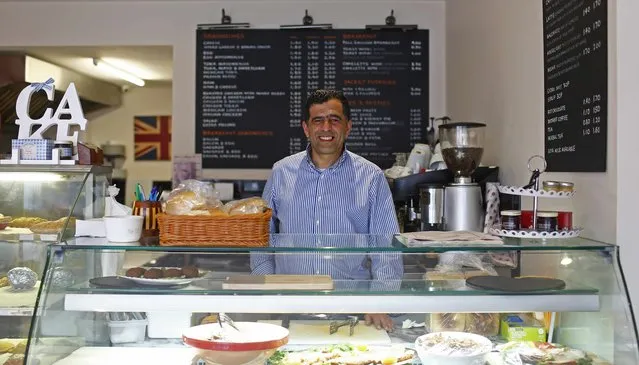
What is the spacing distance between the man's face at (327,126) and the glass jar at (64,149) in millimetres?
1127

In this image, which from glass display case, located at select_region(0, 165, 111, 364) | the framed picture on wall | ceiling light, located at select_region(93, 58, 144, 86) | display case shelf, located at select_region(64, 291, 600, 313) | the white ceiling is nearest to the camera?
display case shelf, located at select_region(64, 291, 600, 313)

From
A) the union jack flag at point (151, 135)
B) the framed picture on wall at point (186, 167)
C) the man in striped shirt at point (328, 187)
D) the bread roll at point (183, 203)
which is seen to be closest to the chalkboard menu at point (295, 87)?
the framed picture on wall at point (186, 167)

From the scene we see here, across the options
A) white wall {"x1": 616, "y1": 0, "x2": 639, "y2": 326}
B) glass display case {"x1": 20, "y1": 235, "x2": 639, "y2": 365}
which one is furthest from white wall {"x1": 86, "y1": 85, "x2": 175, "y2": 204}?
white wall {"x1": 616, "y1": 0, "x2": 639, "y2": 326}

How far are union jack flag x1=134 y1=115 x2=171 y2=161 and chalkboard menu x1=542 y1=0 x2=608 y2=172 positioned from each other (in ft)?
24.5

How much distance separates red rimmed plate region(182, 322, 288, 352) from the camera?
1.78m

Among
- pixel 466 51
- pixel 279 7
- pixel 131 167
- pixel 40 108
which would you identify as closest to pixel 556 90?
pixel 466 51

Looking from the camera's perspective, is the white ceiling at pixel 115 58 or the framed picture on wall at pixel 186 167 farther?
the white ceiling at pixel 115 58

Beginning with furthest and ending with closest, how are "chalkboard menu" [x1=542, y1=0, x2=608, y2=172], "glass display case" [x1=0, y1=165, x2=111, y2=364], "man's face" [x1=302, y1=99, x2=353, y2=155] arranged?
"man's face" [x1=302, y1=99, x2=353, y2=155], "glass display case" [x1=0, y1=165, x2=111, y2=364], "chalkboard menu" [x1=542, y1=0, x2=608, y2=172]

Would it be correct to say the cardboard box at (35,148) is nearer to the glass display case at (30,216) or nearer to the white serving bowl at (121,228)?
the glass display case at (30,216)

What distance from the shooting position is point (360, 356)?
1.93 metres

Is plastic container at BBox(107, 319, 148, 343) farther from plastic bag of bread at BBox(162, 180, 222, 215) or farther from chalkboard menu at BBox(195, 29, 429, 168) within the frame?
chalkboard menu at BBox(195, 29, 429, 168)

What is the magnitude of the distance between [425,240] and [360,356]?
425 mm

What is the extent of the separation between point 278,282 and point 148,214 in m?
0.62

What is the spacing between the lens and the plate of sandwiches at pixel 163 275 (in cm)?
182
